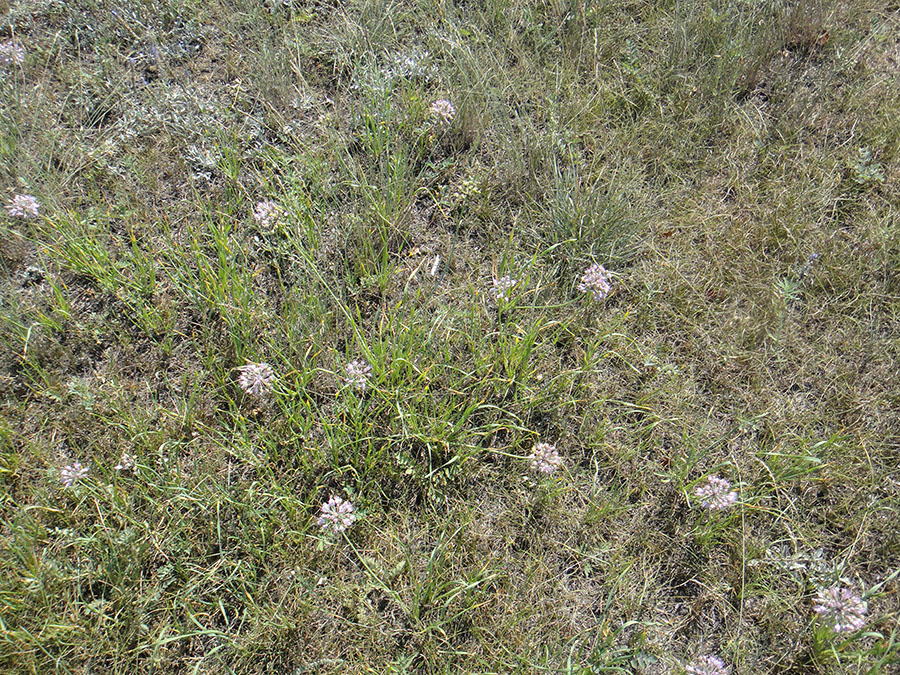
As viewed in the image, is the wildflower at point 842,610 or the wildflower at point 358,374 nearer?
the wildflower at point 842,610

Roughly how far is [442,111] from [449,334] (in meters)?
1.14

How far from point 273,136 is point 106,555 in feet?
6.62

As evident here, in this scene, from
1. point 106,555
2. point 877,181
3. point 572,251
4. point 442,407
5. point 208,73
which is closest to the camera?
point 106,555

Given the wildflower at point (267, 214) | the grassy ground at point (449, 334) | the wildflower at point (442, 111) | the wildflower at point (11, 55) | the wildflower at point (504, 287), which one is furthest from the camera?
the wildflower at point (11, 55)

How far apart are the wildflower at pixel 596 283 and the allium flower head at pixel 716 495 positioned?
32.1 inches

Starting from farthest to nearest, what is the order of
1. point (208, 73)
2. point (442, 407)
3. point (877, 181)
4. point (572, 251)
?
1. point (208, 73)
2. point (877, 181)
3. point (572, 251)
4. point (442, 407)

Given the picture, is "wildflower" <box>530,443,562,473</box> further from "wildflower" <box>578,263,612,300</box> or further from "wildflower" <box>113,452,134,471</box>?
"wildflower" <box>113,452,134,471</box>

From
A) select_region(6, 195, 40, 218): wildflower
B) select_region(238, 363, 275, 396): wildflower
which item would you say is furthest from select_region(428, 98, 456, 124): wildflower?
select_region(6, 195, 40, 218): wildflower

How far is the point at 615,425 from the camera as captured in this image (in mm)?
2482

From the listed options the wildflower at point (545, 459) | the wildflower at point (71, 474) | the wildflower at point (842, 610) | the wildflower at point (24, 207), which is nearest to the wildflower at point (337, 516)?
the wildflower at point (545, 459)

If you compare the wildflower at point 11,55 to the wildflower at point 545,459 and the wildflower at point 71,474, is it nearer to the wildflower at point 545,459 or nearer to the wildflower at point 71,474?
the wildflower at point 71,474

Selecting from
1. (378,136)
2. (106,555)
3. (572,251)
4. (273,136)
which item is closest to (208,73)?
(273,136)

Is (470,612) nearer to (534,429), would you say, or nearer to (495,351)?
(534,429)

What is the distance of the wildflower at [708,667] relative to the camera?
1978 mm
